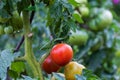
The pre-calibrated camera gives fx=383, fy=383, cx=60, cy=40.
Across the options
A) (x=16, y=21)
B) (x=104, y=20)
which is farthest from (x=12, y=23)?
(x=104, y=20)

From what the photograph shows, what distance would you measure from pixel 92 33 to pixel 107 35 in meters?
0.09

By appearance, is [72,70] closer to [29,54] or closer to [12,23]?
[29,54]

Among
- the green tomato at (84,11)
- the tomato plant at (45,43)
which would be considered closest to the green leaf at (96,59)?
the green tomato at (84,11)

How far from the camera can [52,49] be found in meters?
0.98

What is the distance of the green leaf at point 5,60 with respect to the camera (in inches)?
35.6

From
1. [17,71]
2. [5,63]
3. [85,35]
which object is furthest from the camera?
[85,35]

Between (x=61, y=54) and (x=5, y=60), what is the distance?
0.46 feet

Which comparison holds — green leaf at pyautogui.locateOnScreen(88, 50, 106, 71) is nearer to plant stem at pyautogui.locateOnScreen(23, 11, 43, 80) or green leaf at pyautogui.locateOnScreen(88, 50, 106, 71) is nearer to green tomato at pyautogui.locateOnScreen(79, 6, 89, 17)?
green tomato at pyautogui.locateOnScreen(79, 6, 89, 17)

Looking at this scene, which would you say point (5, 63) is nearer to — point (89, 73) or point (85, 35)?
point (89, 73)

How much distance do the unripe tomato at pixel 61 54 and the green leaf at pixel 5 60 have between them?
10cm

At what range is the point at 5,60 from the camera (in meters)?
0.94

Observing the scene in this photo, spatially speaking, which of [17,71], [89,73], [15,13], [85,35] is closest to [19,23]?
[15,13]

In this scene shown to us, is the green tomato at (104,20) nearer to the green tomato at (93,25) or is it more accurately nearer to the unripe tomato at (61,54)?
the green tomato at (93,25)

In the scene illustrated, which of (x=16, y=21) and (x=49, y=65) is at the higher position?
(x=16, y=21)
